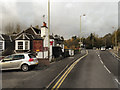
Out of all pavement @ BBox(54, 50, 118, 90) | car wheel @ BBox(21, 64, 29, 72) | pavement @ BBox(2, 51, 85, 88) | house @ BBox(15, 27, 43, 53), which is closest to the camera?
pavement @ BBox(54, 50, 118, 90)

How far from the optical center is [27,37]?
898 inches

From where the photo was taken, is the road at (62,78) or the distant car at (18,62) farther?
the distant car at (18,62)

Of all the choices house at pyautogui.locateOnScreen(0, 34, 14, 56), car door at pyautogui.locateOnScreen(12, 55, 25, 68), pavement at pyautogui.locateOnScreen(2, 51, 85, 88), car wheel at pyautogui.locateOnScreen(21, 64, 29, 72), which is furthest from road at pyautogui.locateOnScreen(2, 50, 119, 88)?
house at pyautogui.locateOnScreen(0, 34, 14, 56)

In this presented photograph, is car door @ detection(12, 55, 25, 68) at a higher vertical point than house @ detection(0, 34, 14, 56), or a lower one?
lower

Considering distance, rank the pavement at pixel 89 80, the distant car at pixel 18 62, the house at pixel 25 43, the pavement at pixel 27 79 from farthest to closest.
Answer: the house at pixel 25 43 → the distant car at pixel 18 62 → the pavement at pixel 27 79 → the pavement at pixel 89 80

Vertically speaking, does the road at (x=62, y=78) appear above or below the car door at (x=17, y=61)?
below

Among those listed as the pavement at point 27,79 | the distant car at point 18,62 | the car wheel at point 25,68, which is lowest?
the pavement at point 27,79

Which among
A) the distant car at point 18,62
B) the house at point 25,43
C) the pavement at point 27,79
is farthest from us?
the house at point 25,43

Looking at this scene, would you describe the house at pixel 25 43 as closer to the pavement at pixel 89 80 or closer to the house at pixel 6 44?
the house at pixel 6 44

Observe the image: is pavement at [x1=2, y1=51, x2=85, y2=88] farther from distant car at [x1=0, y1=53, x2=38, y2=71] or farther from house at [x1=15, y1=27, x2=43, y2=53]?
house at [x1=15, y1=27, x2=43, y2=53]

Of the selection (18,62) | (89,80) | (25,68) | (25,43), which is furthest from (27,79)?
(25,43)

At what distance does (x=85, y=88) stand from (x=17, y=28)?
150ft

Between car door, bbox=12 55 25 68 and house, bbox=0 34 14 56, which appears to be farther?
house, bbox=0 34 14 56

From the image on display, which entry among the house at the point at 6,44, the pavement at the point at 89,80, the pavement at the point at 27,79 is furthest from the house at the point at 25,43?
the pavement at the point at 89,80
